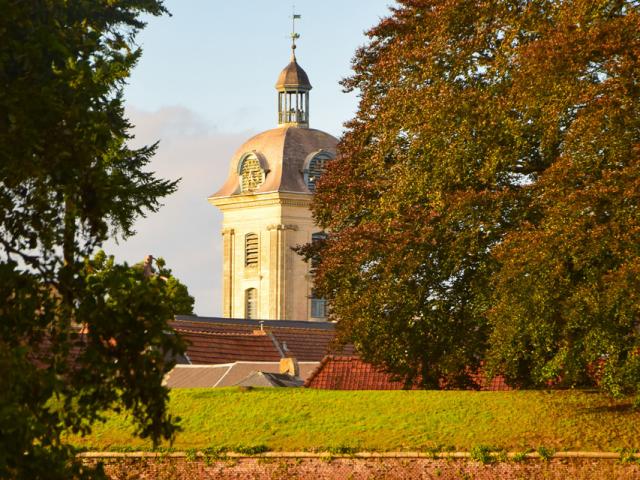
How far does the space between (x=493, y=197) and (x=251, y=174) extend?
8427 cm

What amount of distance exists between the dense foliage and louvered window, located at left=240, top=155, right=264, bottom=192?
7672cm

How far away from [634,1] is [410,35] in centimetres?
622

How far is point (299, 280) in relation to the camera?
364 feet

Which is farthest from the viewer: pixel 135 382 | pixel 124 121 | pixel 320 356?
pixel 320 356

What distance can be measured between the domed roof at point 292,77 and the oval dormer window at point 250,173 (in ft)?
20.0

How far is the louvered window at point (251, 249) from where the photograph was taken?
112875mm

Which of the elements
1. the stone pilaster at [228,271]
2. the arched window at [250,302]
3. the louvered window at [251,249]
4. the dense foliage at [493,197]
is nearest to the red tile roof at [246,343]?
the dense foliage at [493,197]

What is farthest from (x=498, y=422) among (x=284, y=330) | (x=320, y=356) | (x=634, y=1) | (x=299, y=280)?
(x=299, y=280)

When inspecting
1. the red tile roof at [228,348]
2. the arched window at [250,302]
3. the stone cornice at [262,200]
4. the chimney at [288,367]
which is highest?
the stone cornice at [262,200]

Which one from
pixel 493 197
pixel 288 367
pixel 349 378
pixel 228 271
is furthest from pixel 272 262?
pixel 493 197

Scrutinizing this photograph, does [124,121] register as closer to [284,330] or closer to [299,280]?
[284,330]

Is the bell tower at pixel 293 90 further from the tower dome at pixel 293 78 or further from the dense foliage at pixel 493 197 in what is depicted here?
the dense foliage at pixel 493 197

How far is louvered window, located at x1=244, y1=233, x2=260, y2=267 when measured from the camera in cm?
11288

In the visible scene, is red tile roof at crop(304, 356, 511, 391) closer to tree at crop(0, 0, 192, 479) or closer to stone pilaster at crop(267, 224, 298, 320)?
tree at crop(0, 0, 192, 479)
